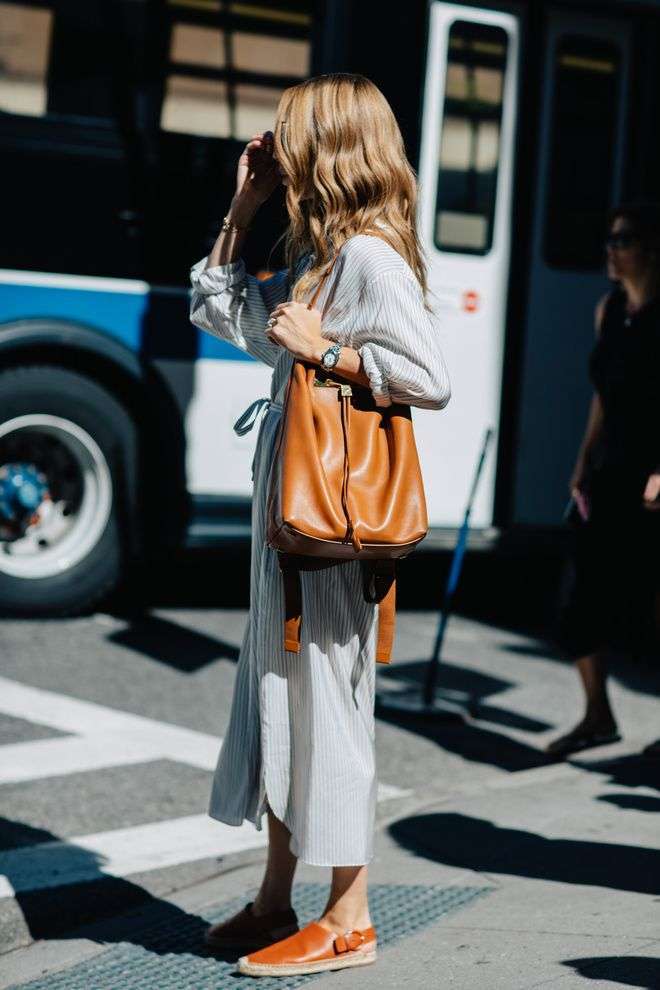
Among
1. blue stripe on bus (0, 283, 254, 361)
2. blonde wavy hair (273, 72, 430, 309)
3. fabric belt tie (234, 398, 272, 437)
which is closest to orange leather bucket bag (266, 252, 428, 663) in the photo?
blonde wavy hair (273, 72, 430, 309)

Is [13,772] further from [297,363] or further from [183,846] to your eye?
[297,363]

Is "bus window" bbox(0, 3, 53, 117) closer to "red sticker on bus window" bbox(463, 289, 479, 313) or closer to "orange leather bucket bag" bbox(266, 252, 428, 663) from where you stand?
"red sticker on bus window" bbox(463, 289, 479, 313)

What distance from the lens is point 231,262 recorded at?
3457 millimetres

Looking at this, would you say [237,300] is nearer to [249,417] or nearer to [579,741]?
[249,417]

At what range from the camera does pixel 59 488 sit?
6.93 m

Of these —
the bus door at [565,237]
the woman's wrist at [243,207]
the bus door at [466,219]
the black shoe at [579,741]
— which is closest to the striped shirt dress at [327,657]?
the woman's wrist at [243,207]

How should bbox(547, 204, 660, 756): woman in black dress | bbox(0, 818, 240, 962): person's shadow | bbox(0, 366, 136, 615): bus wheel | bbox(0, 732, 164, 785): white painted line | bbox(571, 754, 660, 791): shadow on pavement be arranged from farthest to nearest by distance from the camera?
bbox(0, 366, 136, 615): bus wheel, bbox(547, 204, 660, 756): woman in black dress, bbox(571, 754, 660, 791): shadow on pavement, bbox(0, 732, 164, 785): white painted line, bbox(0, 818, 240, 962): person's shadow

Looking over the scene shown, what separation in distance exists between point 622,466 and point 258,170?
2238 mm

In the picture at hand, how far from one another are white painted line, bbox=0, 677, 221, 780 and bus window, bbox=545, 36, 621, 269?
336 centimetres

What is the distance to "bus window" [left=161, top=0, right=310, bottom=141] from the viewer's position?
6766mm

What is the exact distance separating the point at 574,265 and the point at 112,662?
10.2ft

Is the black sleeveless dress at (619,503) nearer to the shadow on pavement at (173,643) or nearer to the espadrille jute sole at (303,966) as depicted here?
the shadow on pavement at (173,643)

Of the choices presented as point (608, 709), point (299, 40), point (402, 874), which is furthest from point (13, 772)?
point (299, 40)

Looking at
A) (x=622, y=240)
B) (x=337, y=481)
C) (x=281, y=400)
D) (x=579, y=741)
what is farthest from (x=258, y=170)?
(x=579, y=741)
